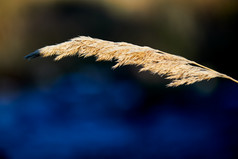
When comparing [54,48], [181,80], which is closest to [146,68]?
[181,80]

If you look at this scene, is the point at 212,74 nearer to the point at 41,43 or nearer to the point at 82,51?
the point at 82,51

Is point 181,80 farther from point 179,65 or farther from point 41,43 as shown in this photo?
point 41,43

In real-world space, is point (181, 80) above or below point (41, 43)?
above

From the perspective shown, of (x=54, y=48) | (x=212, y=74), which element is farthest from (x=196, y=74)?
(x=54, y=48)

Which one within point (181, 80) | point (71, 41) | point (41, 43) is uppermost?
point (71, 41)

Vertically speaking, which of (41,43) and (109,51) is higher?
(109,51)

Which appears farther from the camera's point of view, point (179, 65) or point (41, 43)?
point (41, 43)
